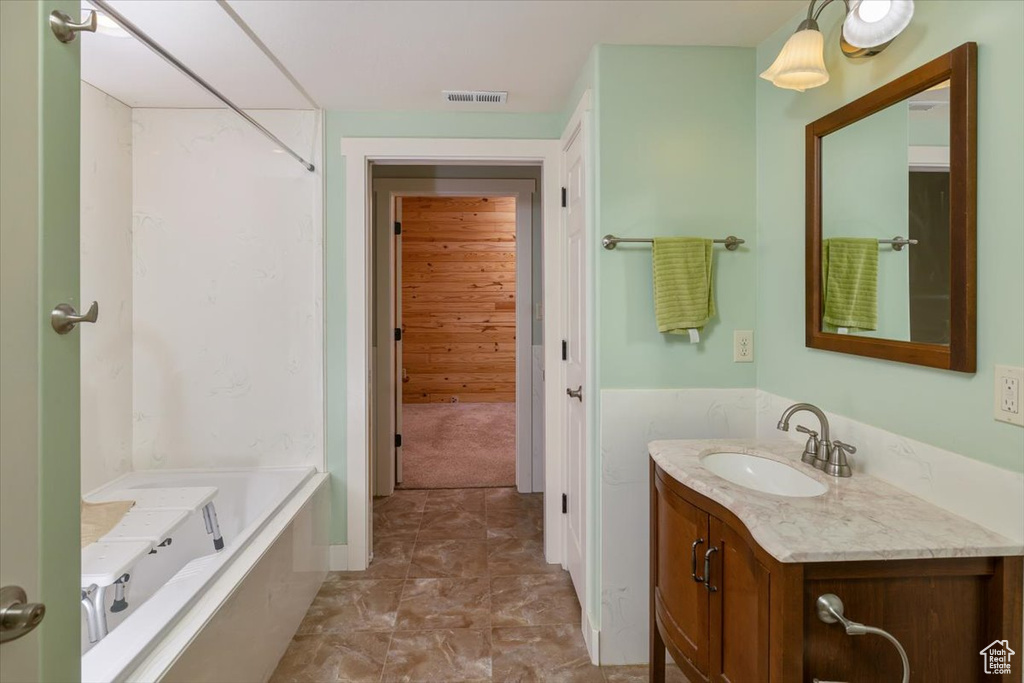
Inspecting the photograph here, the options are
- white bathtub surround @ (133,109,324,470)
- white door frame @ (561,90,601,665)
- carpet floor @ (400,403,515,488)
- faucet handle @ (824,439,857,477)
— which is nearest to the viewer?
faucet handle @ (824,439,857,477)

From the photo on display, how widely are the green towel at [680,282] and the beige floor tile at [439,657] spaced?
137cm

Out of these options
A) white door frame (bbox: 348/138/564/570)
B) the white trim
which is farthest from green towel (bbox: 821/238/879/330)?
white door frame (bbox: 348/138/564/570)

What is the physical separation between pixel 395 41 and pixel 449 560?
7.58 feet

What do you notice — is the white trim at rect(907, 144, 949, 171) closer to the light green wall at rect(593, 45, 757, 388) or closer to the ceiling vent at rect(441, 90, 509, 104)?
the light green wall at rect(593, 45, 757, 388)

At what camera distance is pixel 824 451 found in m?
1.39

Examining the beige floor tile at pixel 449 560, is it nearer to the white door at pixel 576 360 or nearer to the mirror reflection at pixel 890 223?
the white door at pixel 576 360

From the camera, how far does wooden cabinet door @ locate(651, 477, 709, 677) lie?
127cm

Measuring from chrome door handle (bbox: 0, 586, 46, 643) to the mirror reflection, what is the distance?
1.74m

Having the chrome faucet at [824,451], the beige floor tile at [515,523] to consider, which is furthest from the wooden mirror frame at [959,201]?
the beige floor tile at [515,523]

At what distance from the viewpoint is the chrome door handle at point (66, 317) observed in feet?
2.59

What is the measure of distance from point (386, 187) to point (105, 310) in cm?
172

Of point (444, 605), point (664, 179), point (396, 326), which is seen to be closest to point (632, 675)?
point (444, 605)

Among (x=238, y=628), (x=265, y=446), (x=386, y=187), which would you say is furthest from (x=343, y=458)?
(x=386, y=187)

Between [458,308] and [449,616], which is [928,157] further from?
[458,308]
